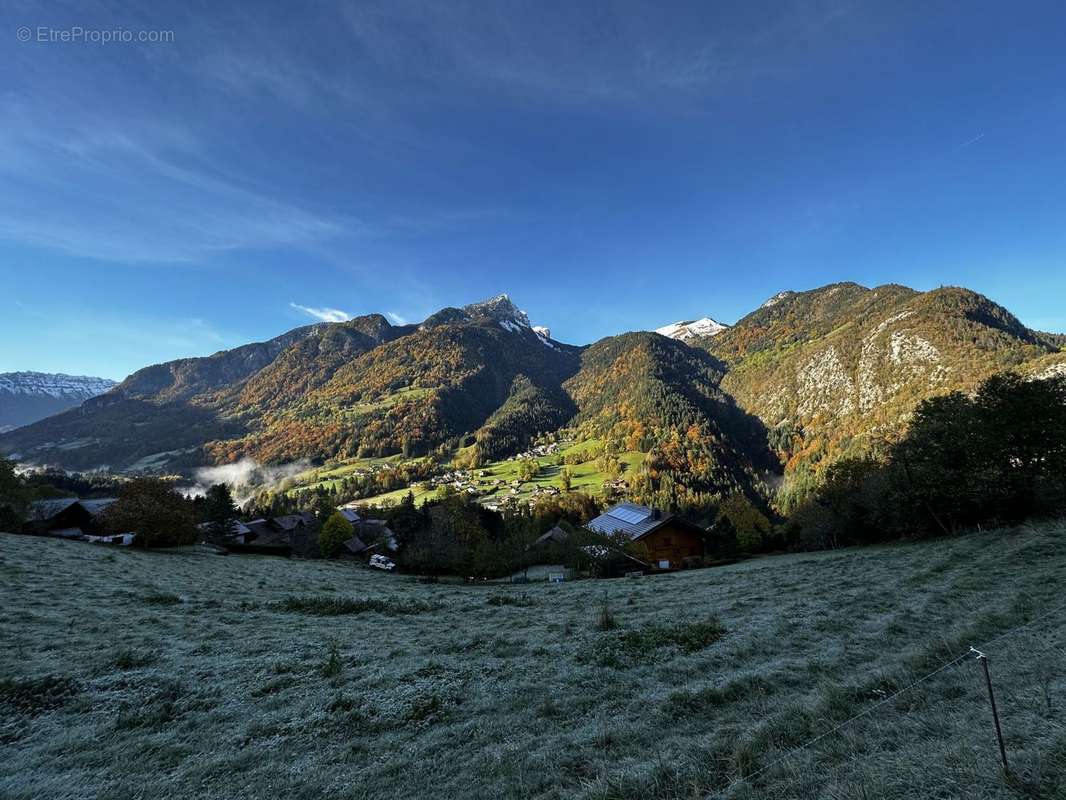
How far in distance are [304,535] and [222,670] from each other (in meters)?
74.7

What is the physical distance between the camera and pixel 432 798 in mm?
6367

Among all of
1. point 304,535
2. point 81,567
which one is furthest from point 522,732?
point 304,535

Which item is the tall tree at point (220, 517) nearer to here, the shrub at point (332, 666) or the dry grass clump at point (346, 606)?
the dry grass clump at point (346, 606)

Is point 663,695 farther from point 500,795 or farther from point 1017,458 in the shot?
point 1017,458

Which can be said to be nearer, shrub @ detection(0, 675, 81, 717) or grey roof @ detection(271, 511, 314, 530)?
shrub @ detection(0, 675, 81, 717)

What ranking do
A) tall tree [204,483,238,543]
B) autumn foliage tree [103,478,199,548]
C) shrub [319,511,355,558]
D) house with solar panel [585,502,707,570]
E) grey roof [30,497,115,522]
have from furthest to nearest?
shrub [319,511,355,558]
tall tree [204,483,238,543]
house with solar panel [585,502,707,570]
grey roof [30,497,115,522]
autumn foliage tree [103,478,199,548]

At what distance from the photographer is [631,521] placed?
240 ft

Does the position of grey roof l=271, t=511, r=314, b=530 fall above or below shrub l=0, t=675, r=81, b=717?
below

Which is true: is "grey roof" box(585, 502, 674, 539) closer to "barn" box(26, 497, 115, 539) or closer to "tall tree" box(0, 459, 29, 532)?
"tall tree" box(0, 459, 29, 532)

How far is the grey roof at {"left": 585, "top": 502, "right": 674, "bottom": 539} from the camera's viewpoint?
67.4 m

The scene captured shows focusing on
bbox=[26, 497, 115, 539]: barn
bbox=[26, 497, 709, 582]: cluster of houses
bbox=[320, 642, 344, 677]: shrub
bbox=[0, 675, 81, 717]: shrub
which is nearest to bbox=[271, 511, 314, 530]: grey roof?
bbox=[26, 497, 709, 582]: cluster of houses

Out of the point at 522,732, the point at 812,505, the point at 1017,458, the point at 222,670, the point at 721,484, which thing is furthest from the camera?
the point at 721,484

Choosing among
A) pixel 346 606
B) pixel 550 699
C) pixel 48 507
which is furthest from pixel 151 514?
pixel 550 699

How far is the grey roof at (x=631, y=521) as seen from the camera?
221 ft
